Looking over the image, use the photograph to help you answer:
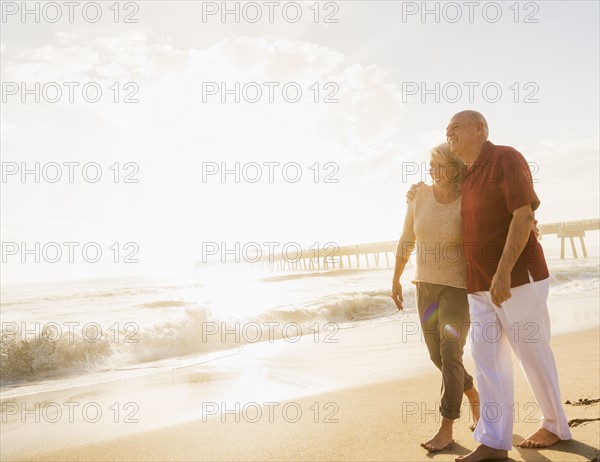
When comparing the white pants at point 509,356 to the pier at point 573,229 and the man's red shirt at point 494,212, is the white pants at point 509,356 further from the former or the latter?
the pier at point 573,229

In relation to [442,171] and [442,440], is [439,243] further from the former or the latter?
[442,440]

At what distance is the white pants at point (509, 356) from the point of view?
8.63ft

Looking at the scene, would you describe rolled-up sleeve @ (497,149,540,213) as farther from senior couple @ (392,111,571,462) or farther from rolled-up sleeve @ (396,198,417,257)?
rolled-up sleeve @ (396,198,417,257)

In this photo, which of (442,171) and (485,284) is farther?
(442,171)

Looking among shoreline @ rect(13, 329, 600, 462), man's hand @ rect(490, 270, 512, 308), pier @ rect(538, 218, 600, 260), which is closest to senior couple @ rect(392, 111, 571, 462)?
man's hand @ rect(490, 270, 512, 308)

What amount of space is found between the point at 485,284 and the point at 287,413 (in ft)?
7.73

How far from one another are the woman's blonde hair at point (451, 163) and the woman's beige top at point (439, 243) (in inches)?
6.1

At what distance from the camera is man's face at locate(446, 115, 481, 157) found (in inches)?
116

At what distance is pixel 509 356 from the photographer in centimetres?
279

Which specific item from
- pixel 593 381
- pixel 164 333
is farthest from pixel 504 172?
pixel 164 333

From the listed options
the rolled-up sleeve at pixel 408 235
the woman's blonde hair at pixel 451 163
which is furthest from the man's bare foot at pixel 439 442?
the woman's blonde hair at pixel 451 163

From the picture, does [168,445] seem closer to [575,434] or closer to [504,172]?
[575,434]

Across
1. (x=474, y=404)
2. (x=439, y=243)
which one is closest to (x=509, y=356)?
(x=474, y=404)

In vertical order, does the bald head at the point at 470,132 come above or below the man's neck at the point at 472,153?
above
